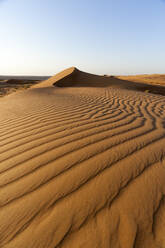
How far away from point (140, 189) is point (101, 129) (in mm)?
1040

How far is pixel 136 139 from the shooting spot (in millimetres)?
1785

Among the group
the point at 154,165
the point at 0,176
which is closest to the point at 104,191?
the point at 154,165

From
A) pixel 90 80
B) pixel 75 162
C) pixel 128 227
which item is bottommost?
pixel 128 227

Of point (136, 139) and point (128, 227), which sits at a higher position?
point (136, 139)

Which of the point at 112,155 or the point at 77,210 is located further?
the point at 112,155

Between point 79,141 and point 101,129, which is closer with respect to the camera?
point 79,141

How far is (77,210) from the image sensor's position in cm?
92

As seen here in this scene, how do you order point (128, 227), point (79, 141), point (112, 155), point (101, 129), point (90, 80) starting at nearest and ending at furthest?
point (128, 227), point (112, 155), point (79, 141), point (101, 129), point (90, 80)

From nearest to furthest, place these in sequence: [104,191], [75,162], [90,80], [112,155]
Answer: [104,191] < [75,162] < [112,155] < [90,80]

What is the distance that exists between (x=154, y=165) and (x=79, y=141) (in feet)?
2.55

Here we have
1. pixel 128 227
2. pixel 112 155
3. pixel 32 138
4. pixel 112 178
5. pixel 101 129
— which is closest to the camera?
pixel 128 227

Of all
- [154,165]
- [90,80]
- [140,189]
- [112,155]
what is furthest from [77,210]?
[90,80]

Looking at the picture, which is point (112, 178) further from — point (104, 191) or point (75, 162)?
point (75, 162)

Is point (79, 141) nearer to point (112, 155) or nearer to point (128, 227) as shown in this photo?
point (112, 155)
